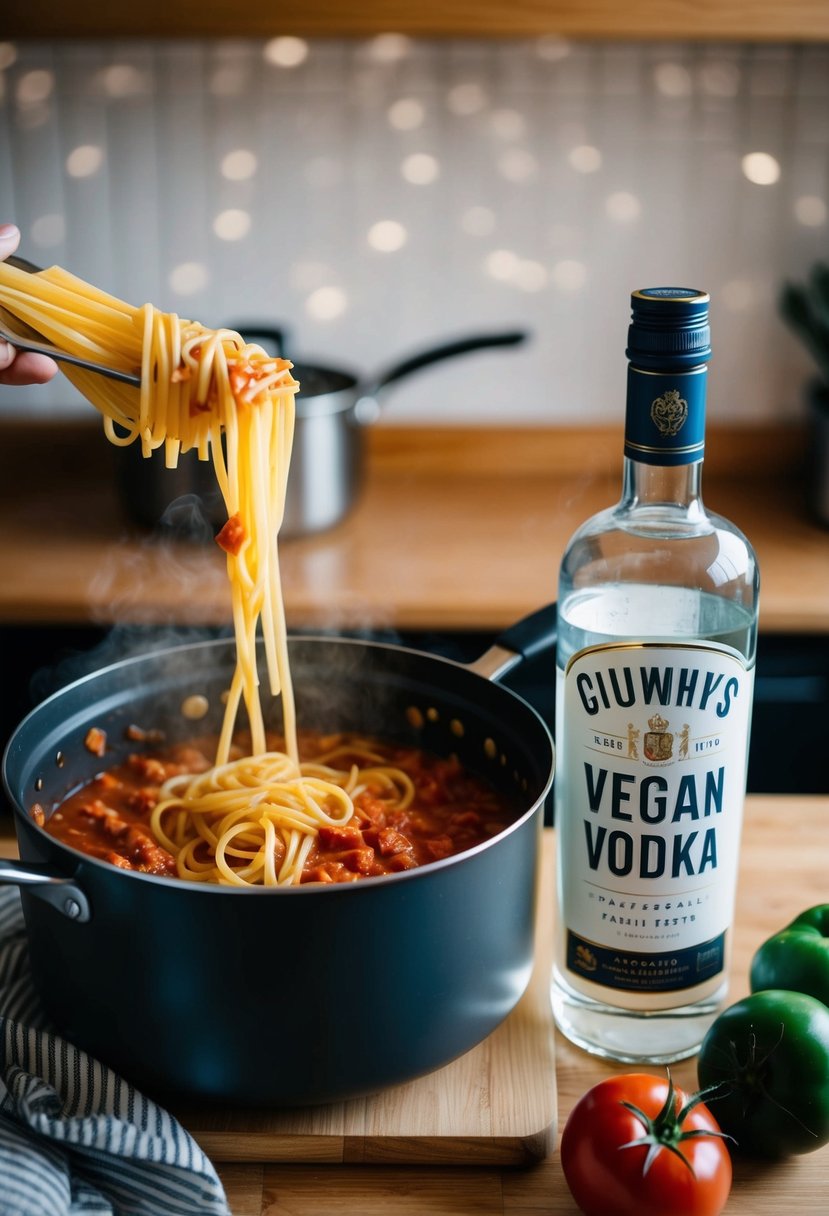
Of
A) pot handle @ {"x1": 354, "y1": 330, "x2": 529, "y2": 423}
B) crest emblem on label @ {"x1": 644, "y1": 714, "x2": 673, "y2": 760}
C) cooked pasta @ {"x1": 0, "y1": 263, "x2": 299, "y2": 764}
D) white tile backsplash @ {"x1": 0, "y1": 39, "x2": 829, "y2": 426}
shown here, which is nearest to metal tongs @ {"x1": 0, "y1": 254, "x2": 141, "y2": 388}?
cooked pasta @ {"x1": 0, "y1": 263, "x2": 299, "y2": 764}

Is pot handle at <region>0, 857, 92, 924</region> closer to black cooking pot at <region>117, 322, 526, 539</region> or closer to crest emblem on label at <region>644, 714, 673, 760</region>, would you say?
crest emblem on label at <region>644, 714, 673, 760</region>

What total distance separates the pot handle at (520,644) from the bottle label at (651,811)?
18cm

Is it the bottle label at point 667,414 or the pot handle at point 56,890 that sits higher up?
the bottle label at point 667,414

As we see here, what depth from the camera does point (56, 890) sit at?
0.95 meters

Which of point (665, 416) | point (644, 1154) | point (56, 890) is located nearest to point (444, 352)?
point (665, 416)

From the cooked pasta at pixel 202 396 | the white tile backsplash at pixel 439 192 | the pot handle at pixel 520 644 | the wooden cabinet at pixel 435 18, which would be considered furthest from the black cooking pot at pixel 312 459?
the pot handle at pixel 520 644

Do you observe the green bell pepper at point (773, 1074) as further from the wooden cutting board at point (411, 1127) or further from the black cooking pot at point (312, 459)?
the black cooking pot at point (312, 459)

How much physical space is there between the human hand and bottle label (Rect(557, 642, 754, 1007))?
0.62 meters

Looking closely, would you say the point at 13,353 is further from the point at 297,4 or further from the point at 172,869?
the point at 297,4

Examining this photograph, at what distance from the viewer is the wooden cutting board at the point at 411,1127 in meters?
1.00

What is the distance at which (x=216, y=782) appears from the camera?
1347 mm

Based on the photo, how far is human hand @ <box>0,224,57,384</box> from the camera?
4.07 ft

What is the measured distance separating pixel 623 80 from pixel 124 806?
6.17ft

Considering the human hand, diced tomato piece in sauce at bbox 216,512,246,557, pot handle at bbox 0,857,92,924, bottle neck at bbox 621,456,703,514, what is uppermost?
the human hand
